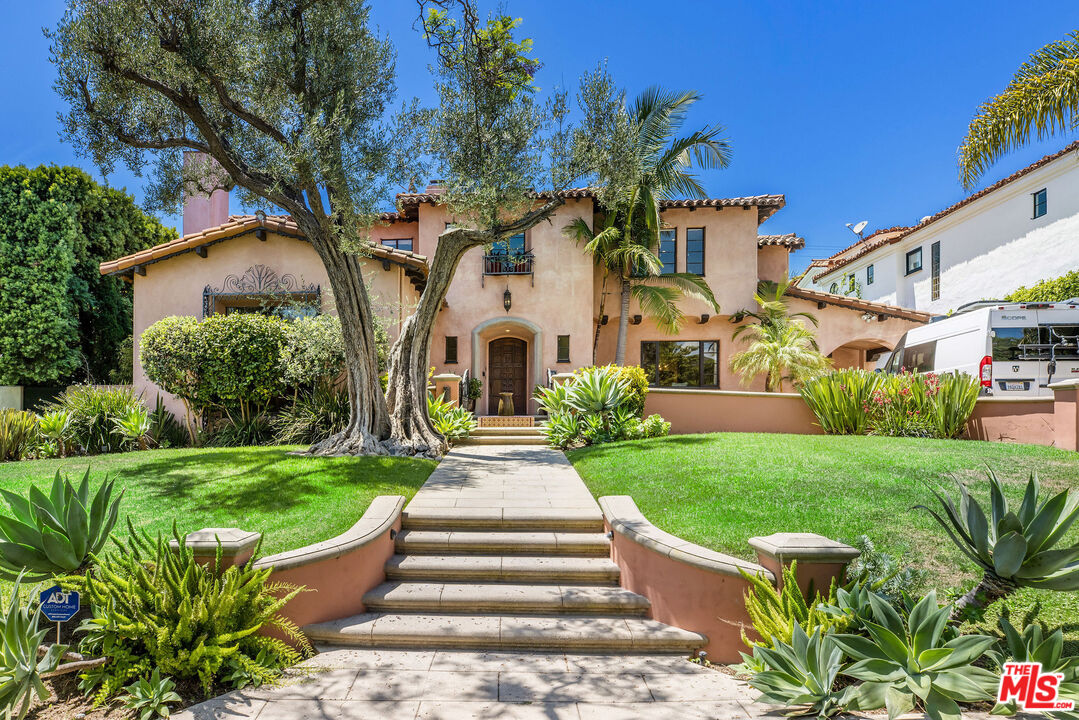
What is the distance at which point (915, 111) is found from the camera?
10859 millimetres

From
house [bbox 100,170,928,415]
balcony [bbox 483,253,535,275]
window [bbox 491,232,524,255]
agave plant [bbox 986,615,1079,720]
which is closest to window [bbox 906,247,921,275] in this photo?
house [bbox 100,170,928,415]

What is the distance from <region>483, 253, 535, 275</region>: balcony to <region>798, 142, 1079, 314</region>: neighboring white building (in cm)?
1171

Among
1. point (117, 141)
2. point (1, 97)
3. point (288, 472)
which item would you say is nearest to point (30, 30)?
point (117, 141)

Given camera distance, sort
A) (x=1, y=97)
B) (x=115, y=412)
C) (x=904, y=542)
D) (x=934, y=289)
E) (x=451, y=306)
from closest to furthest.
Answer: (x=904, y=542)
(x=115, y=412)
(x=1, y=97)
(x=451, y=306)
(x=934, y=289)

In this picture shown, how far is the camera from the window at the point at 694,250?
51.4ft

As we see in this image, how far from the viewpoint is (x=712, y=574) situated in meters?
3.94

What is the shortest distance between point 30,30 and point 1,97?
6.77m

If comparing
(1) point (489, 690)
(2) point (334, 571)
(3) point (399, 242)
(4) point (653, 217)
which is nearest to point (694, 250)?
(4) point (653, 217)

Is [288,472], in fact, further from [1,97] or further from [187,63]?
[1,97]

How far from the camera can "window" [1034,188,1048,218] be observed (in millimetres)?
14164

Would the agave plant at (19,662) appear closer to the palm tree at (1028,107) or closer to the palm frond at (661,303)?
the palm tree at (1028,107)

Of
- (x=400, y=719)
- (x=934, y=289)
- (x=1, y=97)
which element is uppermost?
(x=1, y=97)

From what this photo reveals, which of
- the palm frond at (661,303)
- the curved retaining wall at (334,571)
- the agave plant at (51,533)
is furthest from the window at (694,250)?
the agave plant at (51,533)

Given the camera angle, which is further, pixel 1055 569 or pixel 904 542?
pixel 904 542
